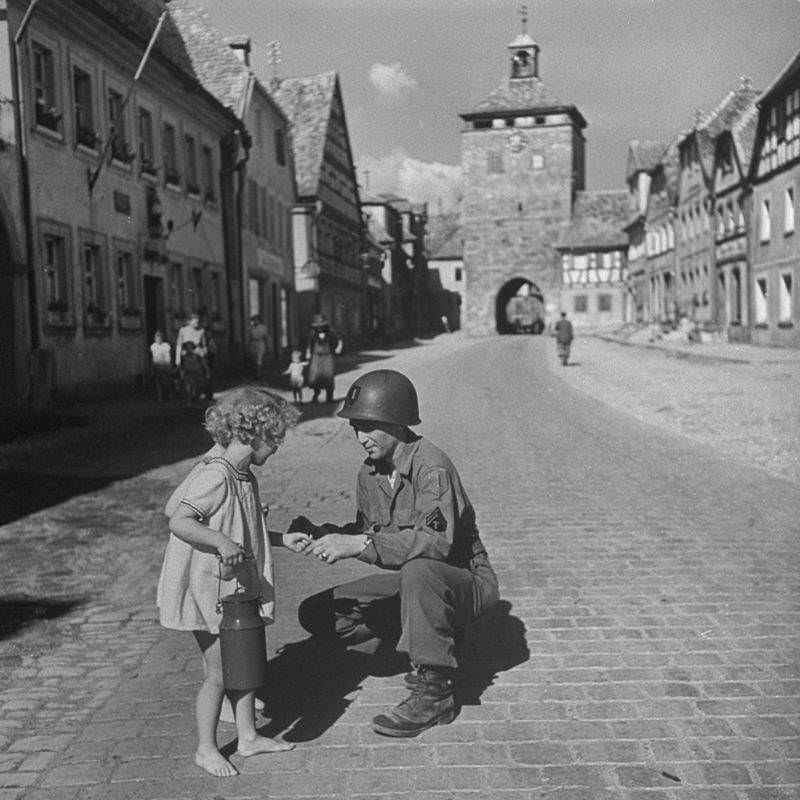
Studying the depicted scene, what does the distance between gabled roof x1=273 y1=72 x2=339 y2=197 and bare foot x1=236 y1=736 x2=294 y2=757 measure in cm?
4189

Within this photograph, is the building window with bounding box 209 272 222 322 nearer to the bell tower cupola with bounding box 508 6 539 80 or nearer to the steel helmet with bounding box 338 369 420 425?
the steel helmet with bounding box 338 369 420 425

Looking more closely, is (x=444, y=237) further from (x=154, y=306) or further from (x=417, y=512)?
(x=417, y=512)

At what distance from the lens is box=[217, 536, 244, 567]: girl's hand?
3727 mm

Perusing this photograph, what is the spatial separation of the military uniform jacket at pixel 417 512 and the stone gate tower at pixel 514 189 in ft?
236

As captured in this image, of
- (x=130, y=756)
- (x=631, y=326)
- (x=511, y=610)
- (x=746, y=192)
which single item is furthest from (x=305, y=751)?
(x=631, y=326)

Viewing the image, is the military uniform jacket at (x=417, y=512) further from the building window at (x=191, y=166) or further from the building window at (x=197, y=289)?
the building window at (x=191, y=166)

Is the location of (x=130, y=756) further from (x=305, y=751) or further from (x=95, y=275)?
(x=95, y=275)

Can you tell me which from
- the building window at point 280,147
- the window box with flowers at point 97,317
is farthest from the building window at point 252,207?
the window box with flowers at point 97,317

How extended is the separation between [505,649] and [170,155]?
23.0 meters

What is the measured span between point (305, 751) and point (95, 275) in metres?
18.7

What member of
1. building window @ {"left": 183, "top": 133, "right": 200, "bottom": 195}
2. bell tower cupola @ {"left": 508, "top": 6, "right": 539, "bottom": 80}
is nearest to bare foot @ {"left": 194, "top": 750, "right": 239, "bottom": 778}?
building window @ {"left": 183, "top": 133, "right": 200, "bottom": 195}

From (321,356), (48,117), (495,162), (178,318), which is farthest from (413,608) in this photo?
(495,162)

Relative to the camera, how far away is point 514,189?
255 feet

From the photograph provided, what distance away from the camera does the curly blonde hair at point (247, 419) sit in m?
3.86
